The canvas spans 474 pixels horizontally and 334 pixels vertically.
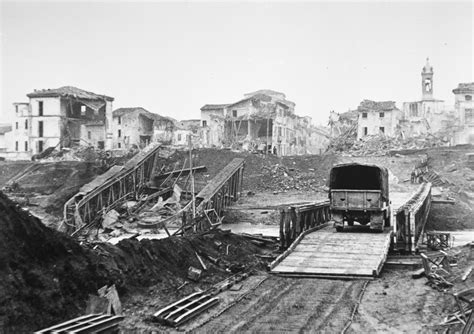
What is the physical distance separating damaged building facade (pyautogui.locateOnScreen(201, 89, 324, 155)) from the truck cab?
4495cm

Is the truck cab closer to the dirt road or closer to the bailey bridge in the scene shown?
the bailey bridge

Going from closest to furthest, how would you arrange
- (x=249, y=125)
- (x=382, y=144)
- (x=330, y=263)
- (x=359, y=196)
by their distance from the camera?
1. (x=330, y=263)
2. (x=359, y=196)
3. (x=382, y=144)
4. (x=249, y=125)

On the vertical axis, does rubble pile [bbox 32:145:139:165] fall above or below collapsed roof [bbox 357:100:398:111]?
below

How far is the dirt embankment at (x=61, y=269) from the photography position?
35.7 feet

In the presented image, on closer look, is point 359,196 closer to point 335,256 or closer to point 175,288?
point 335,256

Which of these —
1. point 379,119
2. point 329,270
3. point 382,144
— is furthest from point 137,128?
point 329,270

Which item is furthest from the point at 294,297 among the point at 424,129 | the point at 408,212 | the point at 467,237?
the point at 424,129

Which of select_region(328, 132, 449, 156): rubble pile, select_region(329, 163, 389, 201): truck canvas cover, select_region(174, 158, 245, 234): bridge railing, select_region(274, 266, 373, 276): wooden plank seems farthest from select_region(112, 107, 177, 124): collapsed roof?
select_region(274, 266, 373, 276): wooden plank

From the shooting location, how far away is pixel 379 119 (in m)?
69.1

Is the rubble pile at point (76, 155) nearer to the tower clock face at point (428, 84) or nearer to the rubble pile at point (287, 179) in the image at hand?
the rubble pile at point (287, 179)

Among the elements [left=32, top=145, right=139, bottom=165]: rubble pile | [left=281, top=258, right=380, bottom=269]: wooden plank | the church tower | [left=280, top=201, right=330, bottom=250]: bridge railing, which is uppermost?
the church tower

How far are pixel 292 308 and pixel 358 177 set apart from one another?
11.0m

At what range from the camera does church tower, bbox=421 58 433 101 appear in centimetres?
8006

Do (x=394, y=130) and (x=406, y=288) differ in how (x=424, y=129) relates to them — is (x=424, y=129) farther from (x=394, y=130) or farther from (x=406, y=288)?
(x=406, y=288)
